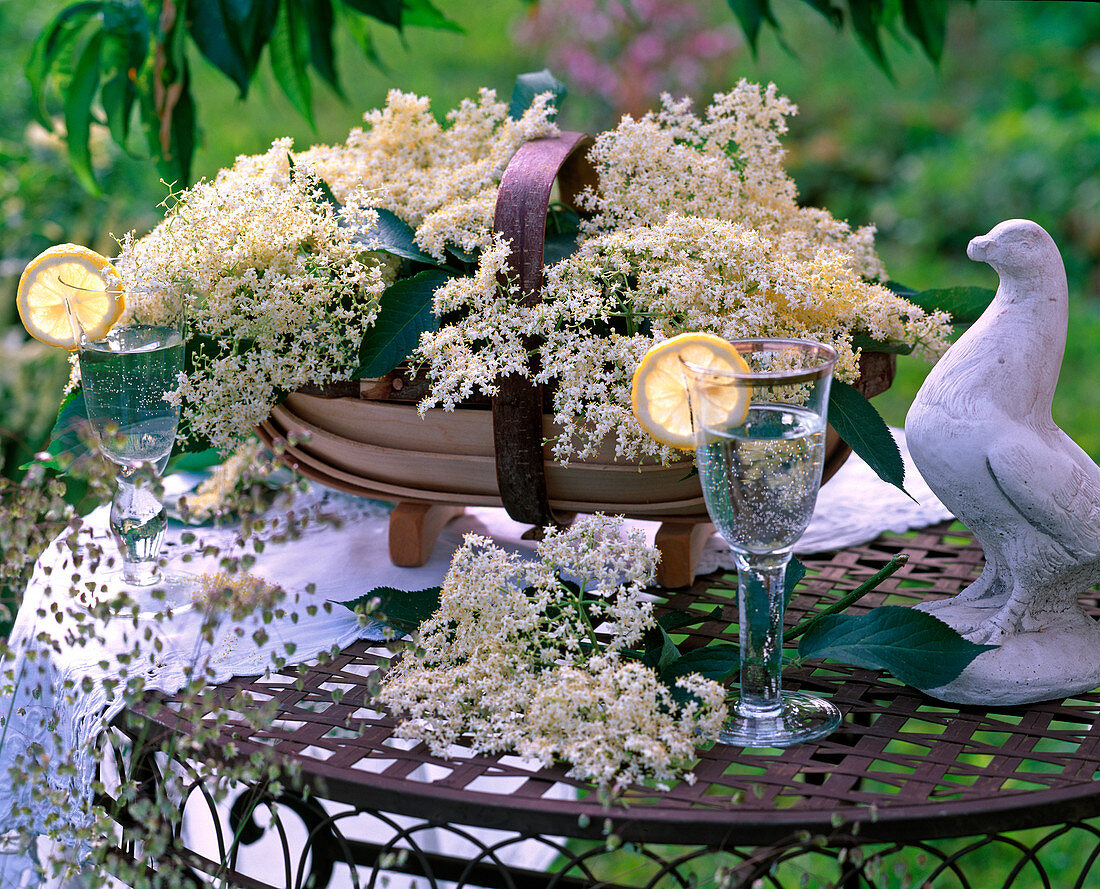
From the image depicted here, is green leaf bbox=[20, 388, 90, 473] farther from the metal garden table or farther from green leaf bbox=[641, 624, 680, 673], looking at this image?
green leaf bbox=[641, 624, 680, 673]

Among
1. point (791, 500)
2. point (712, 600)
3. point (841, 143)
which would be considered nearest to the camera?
point (791, 500)

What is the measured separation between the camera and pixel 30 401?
2.13m

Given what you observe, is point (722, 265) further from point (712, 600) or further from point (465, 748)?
point (465, 748)

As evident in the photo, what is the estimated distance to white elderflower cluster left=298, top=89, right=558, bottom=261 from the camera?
3.85ft

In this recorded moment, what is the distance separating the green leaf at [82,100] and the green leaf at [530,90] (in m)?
0.56

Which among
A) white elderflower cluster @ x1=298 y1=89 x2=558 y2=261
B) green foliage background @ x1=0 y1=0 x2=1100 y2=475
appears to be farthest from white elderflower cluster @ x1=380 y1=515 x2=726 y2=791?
green foliage background @ x1=0 y1=0 x2=1100 y2=475

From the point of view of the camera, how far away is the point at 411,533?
4.26 ft

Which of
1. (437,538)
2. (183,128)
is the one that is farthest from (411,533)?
(183,128)

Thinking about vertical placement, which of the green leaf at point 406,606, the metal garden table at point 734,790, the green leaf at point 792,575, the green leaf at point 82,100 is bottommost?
the metal garden table at point 734,790

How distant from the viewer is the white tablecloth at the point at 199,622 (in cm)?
98

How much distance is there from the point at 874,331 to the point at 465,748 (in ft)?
1.85

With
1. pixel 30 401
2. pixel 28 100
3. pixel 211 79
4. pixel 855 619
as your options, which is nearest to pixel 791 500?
pixel 855 619

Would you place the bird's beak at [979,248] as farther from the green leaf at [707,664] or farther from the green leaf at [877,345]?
the green leaf at [707,664]

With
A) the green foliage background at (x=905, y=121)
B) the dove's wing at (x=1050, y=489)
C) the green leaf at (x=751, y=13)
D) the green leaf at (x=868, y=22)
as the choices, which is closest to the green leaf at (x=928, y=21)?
the green leaf at (x=868, y=22)
